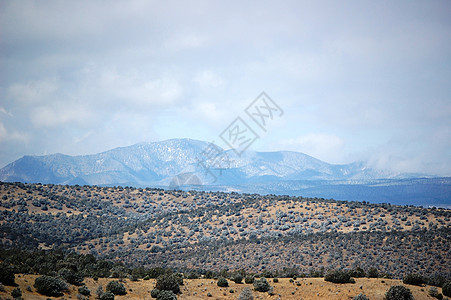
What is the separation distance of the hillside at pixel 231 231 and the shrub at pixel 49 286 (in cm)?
2937

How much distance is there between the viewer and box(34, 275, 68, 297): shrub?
72.4ft

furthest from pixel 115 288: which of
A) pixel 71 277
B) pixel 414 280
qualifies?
pixel 414 280

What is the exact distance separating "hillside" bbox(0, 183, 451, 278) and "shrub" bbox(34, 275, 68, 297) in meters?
29.4

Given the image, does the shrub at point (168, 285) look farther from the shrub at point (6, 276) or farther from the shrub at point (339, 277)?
the shrub at point (339, 277)

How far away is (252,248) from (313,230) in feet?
56.2

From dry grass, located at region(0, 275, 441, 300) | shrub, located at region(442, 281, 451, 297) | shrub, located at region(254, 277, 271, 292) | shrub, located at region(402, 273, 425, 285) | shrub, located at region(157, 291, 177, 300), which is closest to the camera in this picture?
shrub, located at region(157, 291, 177, 300)

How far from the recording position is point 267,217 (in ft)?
263

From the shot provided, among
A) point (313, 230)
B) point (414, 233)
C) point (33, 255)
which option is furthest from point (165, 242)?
point (414, 233)

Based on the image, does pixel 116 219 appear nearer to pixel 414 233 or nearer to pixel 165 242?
pixel 165 242

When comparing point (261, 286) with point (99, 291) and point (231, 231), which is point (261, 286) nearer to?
point (99, 291)

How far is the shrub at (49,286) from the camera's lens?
72.4 ft

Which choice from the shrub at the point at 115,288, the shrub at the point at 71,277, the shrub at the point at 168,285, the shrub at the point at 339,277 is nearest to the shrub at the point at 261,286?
the shrub at the point at 339,277

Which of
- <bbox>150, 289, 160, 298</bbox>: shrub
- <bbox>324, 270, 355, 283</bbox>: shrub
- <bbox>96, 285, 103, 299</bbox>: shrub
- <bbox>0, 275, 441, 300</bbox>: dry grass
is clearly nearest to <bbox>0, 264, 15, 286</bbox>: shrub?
<bbox>0, 275, 441, 300</bbox>: dry grass

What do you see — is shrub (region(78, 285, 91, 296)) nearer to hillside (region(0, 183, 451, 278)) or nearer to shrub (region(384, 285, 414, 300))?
shrub (region(384, 285, 414, 300))
